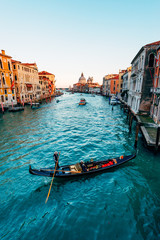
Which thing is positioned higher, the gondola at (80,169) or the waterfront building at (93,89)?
the waterfront building at (93,89)

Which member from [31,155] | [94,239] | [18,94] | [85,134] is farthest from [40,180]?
[18,94]

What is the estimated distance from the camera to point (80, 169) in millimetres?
10234

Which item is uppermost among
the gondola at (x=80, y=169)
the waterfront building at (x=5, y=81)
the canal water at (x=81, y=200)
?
the waterfront building at (x=5, y=81)

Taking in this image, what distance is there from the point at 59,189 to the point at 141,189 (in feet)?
18.6

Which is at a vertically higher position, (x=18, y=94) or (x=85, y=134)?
(x=18, y=94)

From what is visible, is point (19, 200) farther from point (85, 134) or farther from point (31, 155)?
point (85, 134)

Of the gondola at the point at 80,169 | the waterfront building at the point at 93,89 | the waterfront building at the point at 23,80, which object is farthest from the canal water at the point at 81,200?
the waterfront building at the point at 93,89

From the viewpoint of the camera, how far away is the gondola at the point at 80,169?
9.59m

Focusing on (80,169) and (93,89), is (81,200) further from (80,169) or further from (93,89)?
(93,89)

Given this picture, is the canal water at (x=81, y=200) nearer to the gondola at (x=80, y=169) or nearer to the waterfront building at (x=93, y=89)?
the gondola at (x=80, y=169)

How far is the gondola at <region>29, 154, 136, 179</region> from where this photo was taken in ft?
31.5

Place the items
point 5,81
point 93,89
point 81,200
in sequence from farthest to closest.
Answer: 1. point 93,89
2. point 5,81
3. point 81,200

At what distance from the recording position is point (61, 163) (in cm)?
1232

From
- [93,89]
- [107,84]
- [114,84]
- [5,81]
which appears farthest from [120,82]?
[93,89]
